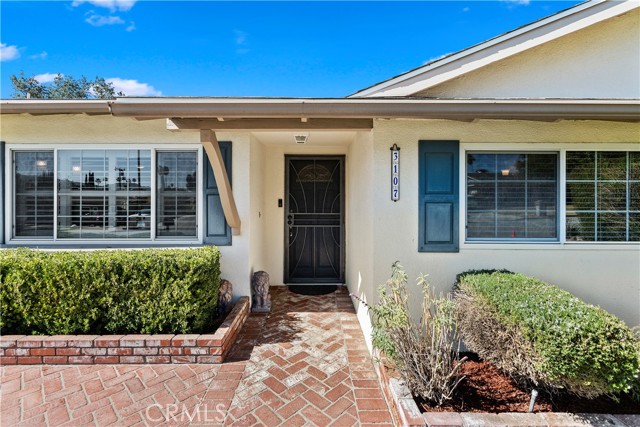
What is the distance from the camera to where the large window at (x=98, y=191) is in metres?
4.16

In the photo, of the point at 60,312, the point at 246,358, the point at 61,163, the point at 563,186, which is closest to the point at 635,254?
the point at 563,186

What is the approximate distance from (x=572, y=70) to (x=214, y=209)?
17.1 feet

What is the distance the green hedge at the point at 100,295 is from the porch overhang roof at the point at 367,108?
66.9 inches

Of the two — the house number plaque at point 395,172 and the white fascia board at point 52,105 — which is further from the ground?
the white fascia board at point 52,105

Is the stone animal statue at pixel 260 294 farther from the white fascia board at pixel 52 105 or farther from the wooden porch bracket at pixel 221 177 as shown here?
the white fascia board at pixel 52 105

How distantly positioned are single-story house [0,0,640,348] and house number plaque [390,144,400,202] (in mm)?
18

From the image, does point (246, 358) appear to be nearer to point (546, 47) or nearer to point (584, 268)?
point (584, 268)

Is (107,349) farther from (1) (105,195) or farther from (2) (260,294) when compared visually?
(1) (105,195)

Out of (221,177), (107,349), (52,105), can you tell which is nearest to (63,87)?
(52,105)

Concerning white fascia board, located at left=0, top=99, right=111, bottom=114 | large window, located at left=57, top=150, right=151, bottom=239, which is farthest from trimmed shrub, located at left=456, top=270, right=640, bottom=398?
white fascia board, located at left=0, top=99, right=111, bottom=114

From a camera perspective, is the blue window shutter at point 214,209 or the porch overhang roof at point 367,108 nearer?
the porch overhang roof at point 367,108
